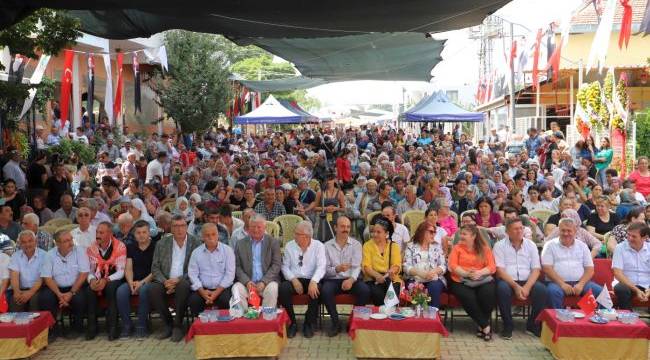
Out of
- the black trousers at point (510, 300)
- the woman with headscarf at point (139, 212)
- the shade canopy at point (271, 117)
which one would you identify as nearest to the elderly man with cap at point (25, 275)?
the woman with headscarf at point (139, 212)

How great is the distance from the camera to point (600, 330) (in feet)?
19.1

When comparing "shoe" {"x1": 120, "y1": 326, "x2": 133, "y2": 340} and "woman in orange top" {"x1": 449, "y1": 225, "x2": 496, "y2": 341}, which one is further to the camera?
"shoe" {"x1": 120, "y1": 326, "x2": 133, "y2": 340}

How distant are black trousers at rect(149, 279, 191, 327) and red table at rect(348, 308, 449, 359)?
188cm

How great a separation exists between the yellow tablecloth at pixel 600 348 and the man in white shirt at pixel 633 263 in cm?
115

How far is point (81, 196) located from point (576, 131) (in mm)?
15901

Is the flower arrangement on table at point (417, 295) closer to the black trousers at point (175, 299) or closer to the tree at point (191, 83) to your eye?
the black trousers at point (175, 299)

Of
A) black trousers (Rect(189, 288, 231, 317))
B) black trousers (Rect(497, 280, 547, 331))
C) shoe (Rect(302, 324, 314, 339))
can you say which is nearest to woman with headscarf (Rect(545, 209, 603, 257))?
black trousers (Rect(497, 280, 547, 331))

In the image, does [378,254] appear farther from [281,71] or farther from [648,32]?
[281,71]

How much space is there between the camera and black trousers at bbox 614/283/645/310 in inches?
271

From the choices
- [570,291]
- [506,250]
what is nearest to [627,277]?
[570,291]

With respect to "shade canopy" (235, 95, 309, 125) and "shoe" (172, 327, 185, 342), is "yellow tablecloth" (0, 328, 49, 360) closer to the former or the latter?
"shoe" (172, 327, 185, 342)

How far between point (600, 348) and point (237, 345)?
305 centimetres

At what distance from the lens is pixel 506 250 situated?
7078 mm

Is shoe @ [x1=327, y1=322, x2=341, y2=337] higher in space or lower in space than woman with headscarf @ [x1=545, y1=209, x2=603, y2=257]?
lower
